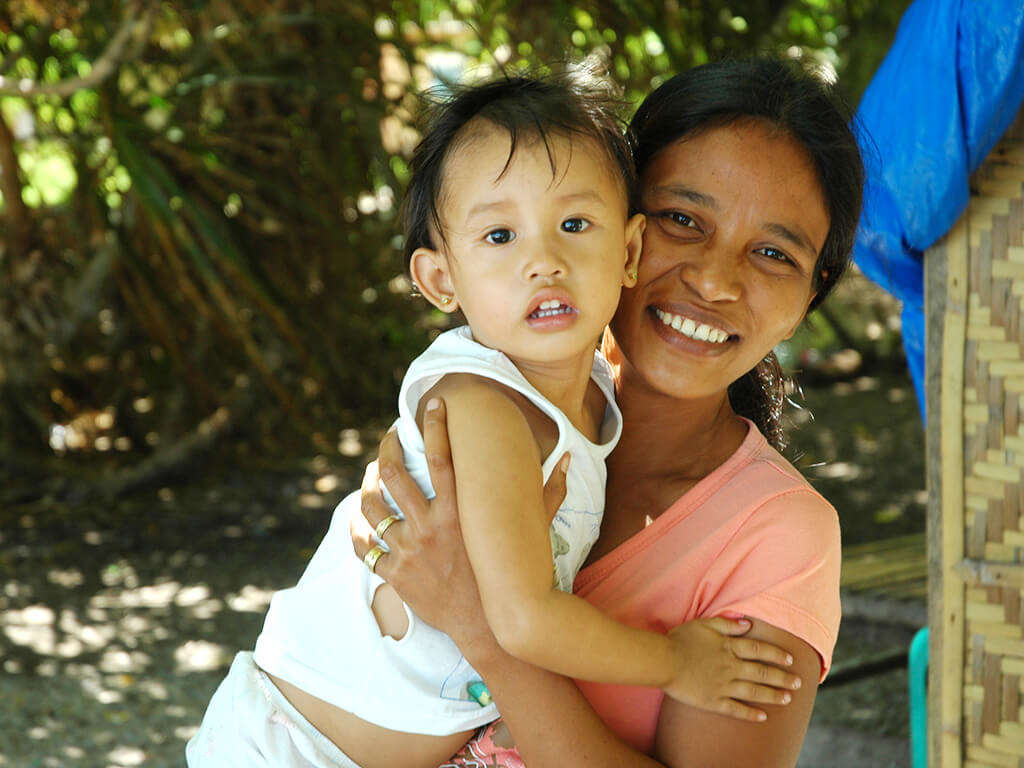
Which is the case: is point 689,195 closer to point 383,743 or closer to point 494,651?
point 494,651

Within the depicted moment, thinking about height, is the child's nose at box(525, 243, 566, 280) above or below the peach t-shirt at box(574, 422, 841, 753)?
above

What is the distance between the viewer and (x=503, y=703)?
146 cm

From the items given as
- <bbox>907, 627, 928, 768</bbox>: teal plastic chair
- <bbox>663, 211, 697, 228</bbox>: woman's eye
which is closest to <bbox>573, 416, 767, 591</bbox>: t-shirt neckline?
<bbox>663, 211, 697, 228</bbox>: woman's eye

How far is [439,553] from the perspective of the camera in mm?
1471

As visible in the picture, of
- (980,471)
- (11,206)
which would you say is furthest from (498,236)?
(11,206)

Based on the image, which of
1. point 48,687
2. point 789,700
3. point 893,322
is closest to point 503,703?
point 789,700

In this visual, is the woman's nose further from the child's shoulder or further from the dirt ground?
the dirt ground

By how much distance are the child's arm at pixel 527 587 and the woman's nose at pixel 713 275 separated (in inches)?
14.1

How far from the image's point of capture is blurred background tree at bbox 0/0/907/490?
466 cm

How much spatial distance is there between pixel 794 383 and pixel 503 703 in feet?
3.15

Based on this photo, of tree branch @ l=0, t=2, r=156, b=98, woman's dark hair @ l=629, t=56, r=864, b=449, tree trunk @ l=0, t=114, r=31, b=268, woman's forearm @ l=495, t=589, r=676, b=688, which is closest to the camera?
woman's forearm @ l=495, t=589, r=676, b=688

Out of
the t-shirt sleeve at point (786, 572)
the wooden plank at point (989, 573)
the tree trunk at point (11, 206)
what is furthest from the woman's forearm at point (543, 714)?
the tree trunk at point (11, 206)

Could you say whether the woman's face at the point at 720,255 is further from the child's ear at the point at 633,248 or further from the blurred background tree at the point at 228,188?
the blurred background tree at the point at 228,188

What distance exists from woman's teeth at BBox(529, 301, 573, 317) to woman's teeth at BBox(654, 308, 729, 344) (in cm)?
23
